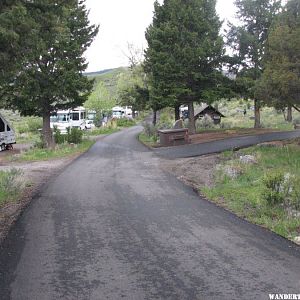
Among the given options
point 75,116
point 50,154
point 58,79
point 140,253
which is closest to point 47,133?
point 58,79

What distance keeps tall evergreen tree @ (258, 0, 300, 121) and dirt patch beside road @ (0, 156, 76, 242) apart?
10.2 metres

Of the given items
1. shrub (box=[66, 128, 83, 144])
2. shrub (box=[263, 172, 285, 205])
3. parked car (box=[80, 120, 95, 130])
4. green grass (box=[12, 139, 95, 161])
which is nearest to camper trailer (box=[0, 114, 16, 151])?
shrub (box=[66, 128, 83, 144])

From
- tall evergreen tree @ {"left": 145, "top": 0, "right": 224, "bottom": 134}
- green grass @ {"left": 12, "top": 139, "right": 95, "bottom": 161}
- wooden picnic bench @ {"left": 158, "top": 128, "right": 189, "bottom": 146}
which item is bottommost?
green grass @ {"left": 12, "top": 139, "right": 95, "bottom": 161}

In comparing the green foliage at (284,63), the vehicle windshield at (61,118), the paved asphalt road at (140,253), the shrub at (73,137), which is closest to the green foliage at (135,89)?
the shrub at (73,137)

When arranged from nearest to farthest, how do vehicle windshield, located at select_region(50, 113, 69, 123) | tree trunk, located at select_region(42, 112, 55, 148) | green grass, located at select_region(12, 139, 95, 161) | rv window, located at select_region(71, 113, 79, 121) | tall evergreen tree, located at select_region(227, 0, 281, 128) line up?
green grass, located at select_region(12, 139, 95, 161), tree trunk, located at select_region(42, 112, 55, 148), tall evergreen tree, located at select_region(227, 0, 281, 128), vehicle windshield, located at select_region(50, 113, 69, 123), rv window, located at select_region(71, 113, 79, 121)

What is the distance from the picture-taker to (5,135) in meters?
29.5

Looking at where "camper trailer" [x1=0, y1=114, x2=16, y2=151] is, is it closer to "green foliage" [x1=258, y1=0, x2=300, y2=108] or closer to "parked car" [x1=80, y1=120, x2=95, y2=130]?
"green foliage" [x1=258, y1=0, x2=300, y2=108]

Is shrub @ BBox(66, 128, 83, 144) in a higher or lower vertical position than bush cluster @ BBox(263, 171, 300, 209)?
higher

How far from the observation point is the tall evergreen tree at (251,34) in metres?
35.9

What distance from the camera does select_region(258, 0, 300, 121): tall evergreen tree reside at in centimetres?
1848

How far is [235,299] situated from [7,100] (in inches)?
956

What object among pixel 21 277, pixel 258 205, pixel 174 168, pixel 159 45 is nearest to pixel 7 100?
pixel 159 45

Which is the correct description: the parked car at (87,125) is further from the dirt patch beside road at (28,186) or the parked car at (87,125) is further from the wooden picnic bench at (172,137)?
the dirt patch beside road at (28,186)

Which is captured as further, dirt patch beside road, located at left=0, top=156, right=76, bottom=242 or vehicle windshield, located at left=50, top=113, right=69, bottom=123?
vehicle windshield, located at left=50, top=113, right=69, bottom=123
